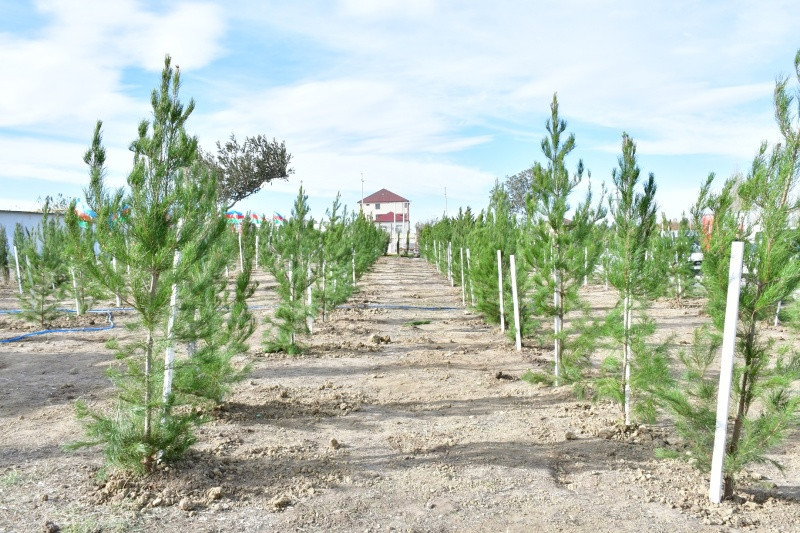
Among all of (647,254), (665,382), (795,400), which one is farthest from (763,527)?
(647,254)

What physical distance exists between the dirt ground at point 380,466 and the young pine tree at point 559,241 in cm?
94

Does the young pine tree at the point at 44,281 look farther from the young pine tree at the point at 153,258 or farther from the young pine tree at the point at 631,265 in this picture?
the young pine tree at the point at 631,265

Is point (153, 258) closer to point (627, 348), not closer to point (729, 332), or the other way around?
point (729, 332)

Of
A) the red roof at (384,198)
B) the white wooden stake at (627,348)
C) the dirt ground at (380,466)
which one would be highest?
the red roof at (384,198)

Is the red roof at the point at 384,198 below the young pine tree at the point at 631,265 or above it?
above

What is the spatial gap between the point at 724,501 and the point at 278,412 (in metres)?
4.04

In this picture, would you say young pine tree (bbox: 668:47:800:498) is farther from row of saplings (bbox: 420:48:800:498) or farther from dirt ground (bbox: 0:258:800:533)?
dirt ground (bbox: 0:258:800:533)

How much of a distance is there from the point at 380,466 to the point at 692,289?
292cm

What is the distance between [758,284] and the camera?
3.96 meters

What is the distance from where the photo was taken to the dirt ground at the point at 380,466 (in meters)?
3.88

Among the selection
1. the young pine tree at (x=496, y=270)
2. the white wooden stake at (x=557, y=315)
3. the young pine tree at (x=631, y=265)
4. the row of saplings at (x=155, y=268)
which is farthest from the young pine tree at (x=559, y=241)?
the row of saplings at (x=155, y=268)

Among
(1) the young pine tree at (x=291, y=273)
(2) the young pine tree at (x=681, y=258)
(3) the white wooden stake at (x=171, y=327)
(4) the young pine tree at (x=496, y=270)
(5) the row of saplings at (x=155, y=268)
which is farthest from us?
(2) the young pine tree at (x=681, y=258)

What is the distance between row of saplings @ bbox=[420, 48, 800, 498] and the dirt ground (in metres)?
0.33

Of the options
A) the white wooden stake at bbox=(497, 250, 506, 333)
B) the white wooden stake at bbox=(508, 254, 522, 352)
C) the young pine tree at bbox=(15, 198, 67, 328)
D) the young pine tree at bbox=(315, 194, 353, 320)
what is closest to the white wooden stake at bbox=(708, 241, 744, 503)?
the white wooden stake at bbox=(508, 254, 522, 352)
